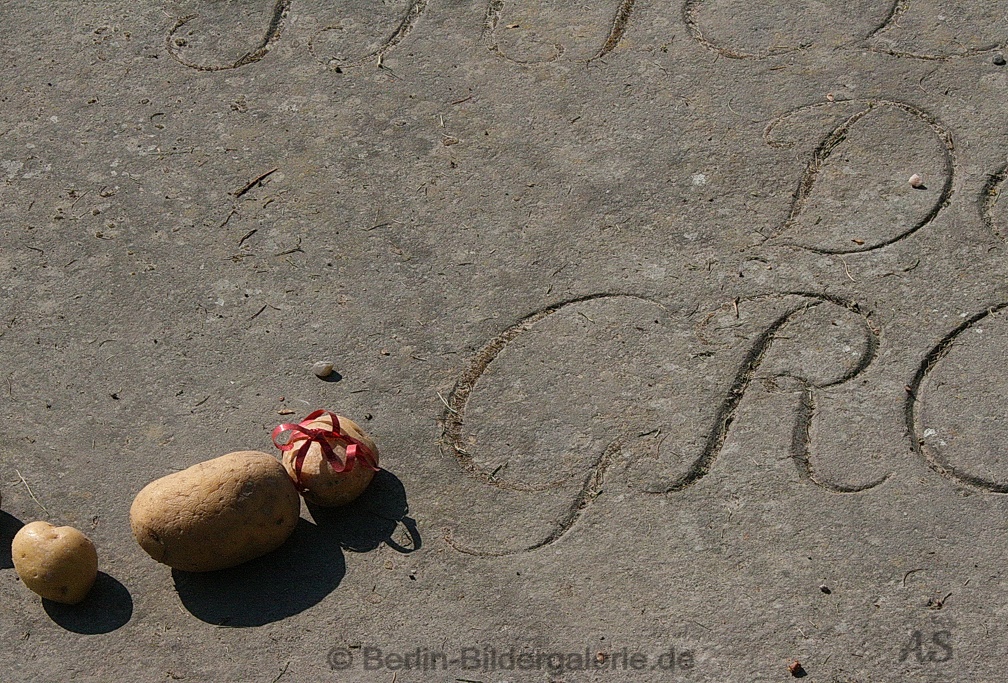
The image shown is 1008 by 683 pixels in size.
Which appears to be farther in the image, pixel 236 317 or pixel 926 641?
pixel 236 317

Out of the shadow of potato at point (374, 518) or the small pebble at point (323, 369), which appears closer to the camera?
the shadow of potato at point (374, 518)

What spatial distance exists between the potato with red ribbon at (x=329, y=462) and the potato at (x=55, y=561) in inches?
20.9

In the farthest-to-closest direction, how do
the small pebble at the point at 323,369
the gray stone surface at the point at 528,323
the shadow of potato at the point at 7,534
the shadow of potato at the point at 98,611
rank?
the small pebble at the point at 323,369
the shadow of potato at the point at 7,534
the shadow of potato at the point at 98,611
the gray stone surface at the point at 528,323

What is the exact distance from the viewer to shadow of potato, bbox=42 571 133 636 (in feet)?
9.39

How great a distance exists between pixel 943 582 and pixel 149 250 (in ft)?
8.34

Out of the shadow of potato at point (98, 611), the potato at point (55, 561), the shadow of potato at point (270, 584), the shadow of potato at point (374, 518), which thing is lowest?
the shadow of potato at point (98, 611)

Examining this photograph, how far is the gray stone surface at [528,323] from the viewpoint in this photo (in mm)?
2758

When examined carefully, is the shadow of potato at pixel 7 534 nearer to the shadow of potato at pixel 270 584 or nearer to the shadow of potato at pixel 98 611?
the shadow of potato at pixel 98 611

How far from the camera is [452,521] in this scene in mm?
2971

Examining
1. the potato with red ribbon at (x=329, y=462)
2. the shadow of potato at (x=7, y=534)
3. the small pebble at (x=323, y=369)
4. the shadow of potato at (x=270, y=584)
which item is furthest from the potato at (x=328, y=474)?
the shadow of potato at (x=7, y=534)

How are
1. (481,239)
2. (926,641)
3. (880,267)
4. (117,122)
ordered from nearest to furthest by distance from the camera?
(926,641)
(880,267)
(481,239)
(117,122)

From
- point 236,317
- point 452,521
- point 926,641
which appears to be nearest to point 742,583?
point 926,641

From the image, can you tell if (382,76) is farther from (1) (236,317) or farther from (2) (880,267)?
(2) (880,267)

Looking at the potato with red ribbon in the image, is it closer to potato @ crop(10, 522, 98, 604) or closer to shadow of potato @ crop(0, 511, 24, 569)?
potato @ crop(10, 522, 98, 604)
